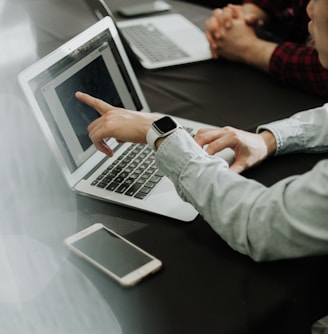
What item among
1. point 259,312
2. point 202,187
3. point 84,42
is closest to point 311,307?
point 259,312

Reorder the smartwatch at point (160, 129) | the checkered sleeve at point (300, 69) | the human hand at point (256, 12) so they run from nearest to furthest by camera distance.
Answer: the smartwatch at point (160, 129) → the checkered sleeve at point (300, 69) → the human hand at point (256, 12)

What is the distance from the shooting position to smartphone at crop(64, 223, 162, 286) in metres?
0.79

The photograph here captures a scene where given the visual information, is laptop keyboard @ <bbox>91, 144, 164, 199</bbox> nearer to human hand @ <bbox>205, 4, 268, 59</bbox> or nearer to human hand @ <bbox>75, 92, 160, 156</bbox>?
human hand @ <bbox>75, 92, 160, 156</bbox>

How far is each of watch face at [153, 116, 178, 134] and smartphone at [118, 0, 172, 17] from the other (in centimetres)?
88

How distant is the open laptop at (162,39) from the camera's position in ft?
4.72

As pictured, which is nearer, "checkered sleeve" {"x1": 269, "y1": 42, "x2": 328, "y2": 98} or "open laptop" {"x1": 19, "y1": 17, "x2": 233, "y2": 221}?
"open laptop" {"x1": 19, "y1": 17, "x2": 233, "y2": 221}

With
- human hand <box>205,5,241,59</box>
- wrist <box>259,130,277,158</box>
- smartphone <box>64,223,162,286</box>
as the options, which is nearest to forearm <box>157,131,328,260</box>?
smartphone <box>64,223,162,286</box>

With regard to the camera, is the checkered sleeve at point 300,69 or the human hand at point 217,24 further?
the human hand at point 217,24

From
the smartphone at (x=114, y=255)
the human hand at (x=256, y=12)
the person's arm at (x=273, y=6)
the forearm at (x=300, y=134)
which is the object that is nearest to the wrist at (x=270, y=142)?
the forearm at (x=300, y=134)

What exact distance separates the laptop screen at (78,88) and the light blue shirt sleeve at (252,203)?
0.19 m

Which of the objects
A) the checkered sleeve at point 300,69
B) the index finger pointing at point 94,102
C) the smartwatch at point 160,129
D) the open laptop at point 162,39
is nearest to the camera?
the smartwatch at point 160,129

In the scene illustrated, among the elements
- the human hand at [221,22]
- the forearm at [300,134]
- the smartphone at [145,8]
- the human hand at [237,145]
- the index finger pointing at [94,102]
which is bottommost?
the forearm at [300,134]

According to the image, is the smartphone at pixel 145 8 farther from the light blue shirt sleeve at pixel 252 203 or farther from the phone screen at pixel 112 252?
the phone screen at pixel 112 252

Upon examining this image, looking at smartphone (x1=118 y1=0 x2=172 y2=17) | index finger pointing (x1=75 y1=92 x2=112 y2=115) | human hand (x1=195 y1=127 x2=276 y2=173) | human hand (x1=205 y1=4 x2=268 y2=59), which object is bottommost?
human hand (x1=195 y1=127 x2=276 y2=173)
